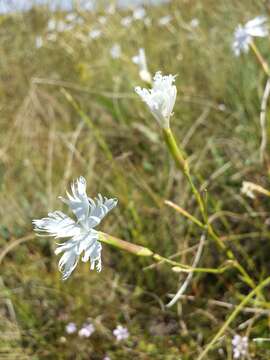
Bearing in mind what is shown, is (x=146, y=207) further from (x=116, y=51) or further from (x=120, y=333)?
(x=116, y=51)

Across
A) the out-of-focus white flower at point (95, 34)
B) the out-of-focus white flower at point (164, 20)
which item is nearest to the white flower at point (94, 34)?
the out-of-focus white flower at point (95, 34)

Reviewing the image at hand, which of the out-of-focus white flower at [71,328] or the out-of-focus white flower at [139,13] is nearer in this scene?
the out-of-focus white flower at [71,328]

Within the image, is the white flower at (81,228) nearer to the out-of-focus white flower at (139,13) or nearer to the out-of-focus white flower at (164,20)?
the out-of-focus white flower at (164,20)

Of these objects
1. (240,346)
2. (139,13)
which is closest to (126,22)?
(139,13)

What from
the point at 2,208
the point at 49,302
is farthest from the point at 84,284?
the point at 2,208

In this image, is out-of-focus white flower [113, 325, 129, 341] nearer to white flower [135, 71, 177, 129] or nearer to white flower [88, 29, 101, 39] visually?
white flower [135, 71, 177, 129]

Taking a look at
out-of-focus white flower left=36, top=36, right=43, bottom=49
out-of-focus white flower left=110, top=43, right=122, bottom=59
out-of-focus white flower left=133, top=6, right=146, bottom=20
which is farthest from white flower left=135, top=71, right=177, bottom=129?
out-of-focus white flower left=36, top=36, right=43, bottom=49
